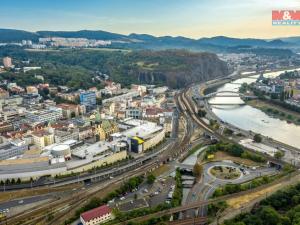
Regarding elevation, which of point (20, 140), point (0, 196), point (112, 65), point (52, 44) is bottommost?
point (0, 196)

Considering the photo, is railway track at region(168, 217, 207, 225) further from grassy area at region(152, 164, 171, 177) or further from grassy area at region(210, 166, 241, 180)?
grassy area at region(152, 164, 171, 177)

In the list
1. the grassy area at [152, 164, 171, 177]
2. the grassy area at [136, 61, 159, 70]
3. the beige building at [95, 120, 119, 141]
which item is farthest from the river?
the grassy area at [136, 61, 159, 70]

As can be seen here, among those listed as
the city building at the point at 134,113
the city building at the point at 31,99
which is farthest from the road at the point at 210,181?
the city building at the point at 31,99

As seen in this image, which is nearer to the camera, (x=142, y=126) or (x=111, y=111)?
(x=142, y=126)

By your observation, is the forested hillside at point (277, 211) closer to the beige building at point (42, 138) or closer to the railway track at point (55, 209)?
the railway track at point (55, 209)

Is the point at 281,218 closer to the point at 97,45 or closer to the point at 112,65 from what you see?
the point at 112,65

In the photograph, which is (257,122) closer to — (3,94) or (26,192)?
(26,192)

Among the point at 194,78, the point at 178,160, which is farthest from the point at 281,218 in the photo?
the point at 194,78
